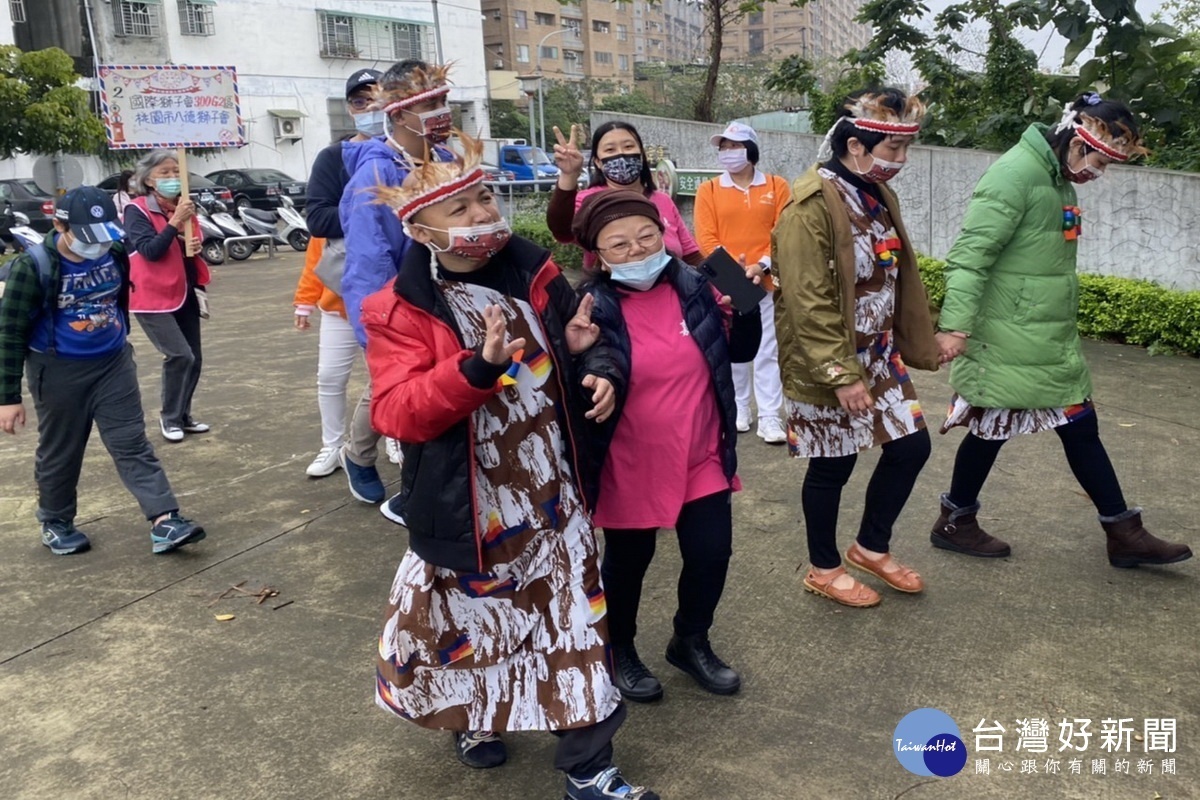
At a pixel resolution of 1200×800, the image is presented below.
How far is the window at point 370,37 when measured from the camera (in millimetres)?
35500

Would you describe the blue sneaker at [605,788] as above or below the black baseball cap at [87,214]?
below

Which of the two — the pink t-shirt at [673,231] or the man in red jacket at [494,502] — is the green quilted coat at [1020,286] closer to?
the pink t-shirt at [673,231]

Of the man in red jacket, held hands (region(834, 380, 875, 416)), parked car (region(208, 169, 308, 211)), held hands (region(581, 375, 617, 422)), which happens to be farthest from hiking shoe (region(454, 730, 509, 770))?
parked car (region(208, 169, 308, 211))

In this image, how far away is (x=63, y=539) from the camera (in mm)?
4527

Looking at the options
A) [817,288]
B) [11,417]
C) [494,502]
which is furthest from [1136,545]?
[11,417]

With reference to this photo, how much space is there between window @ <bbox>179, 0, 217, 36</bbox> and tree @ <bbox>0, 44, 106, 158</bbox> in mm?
13946

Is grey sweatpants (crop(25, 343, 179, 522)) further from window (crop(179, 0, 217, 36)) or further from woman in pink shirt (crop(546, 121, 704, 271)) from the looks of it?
window (crop(179, 0, 217, 36))

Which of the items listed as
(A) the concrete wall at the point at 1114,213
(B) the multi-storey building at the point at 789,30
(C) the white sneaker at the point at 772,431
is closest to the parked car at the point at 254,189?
(A) the concrete wall at the point at 1114,213

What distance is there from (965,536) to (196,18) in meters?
33.5

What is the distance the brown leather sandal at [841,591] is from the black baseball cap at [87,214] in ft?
10.1

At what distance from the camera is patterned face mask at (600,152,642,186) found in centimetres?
423

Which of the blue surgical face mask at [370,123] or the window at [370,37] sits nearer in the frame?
the blue surgical face mask at [370,123]

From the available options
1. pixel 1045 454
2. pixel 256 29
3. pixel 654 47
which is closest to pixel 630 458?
pixel 1045 454

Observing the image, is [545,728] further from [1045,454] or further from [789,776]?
[1045,454]
